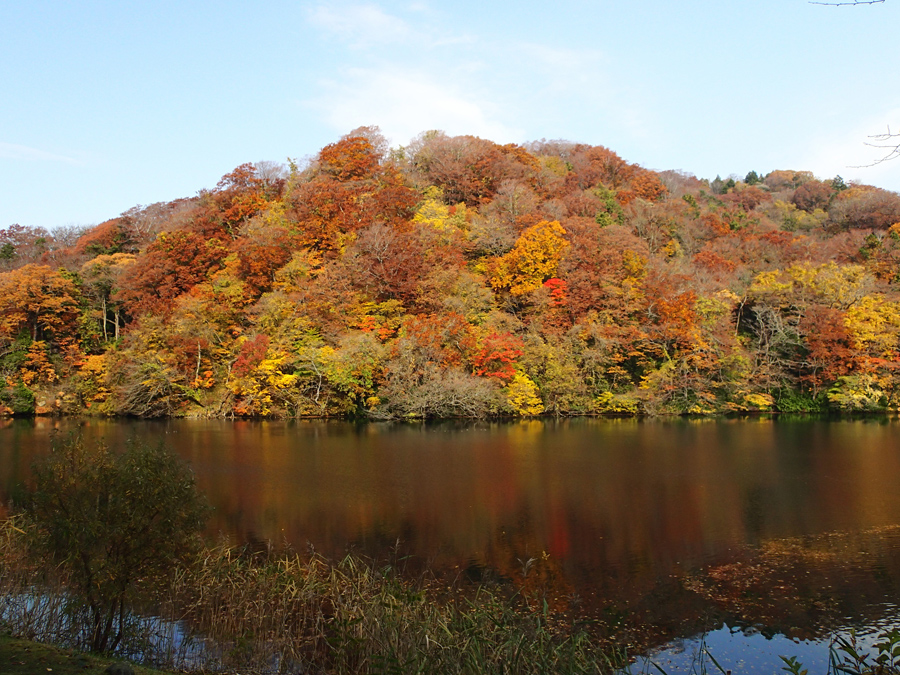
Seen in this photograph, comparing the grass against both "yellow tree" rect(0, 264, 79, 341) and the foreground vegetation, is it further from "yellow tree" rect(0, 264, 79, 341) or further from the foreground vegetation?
"yellow tree" rect(0, 264, 79, 341)

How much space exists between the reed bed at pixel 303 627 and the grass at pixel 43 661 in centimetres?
117

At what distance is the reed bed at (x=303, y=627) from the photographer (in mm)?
5535

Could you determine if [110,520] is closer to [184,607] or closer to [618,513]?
[184,607]

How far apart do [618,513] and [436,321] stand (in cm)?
1849

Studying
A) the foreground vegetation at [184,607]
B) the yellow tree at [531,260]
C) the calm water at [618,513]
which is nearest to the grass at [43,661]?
the foreground vegetation at [184,607]

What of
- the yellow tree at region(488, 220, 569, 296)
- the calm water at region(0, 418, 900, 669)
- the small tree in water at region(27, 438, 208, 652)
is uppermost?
the yellow tree at region(488, 220, 569, 296)

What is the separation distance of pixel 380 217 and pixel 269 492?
23.8m

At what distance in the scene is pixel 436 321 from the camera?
30562 mm

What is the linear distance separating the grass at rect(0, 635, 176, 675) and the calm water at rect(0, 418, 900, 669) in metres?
3.33

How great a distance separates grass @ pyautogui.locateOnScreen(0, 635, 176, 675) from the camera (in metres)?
4.63

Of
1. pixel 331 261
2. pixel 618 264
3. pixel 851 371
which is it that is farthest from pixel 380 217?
pixel 851 371

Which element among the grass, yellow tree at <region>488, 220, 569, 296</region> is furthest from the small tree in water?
yellow tree at <region>488, 220, 569, 296</region>

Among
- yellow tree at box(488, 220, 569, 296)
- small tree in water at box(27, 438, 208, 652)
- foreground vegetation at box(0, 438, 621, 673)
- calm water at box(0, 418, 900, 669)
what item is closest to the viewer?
foreground vegetation at box(0, 438, 621, 673)

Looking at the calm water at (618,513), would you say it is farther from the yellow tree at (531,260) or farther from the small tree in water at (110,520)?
the yellow tree at (531,260)
